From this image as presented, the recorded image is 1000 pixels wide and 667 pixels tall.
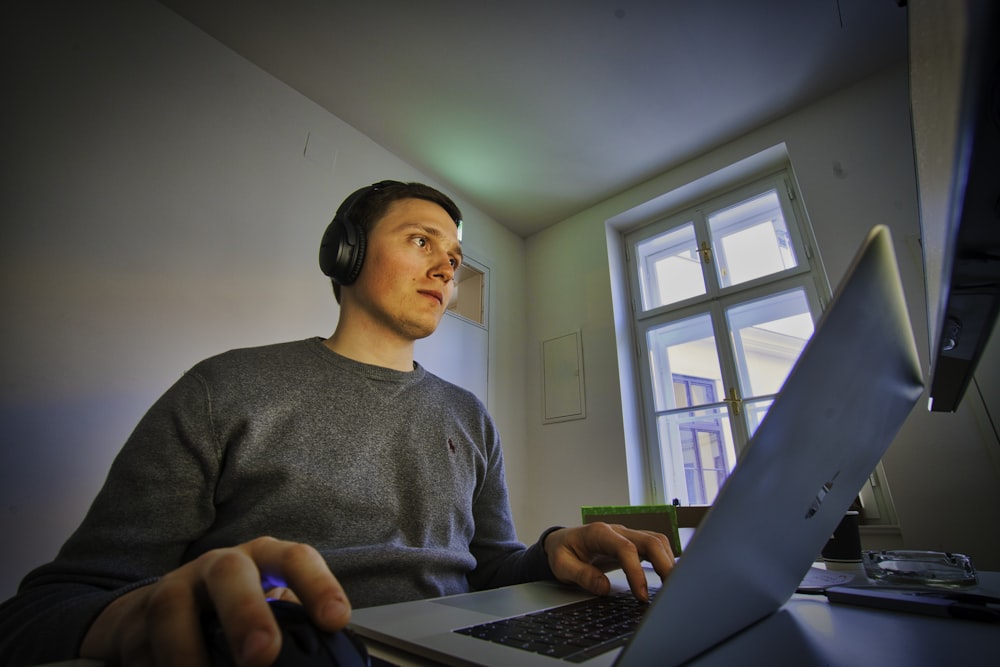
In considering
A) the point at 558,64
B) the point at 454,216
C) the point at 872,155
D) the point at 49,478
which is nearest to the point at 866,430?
the point at 454,216

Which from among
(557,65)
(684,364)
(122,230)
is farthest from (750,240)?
(122,230)

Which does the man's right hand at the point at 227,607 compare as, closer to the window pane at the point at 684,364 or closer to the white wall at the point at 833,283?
the white wall at the point at 833,283

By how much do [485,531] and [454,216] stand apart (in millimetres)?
769

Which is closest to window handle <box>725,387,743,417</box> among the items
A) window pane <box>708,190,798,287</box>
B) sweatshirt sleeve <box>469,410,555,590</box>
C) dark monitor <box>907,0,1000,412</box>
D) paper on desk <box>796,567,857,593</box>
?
window pane <box>708,190,798,287</box>

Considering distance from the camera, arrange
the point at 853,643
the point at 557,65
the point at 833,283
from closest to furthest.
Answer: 1. the point at 853,643
2. the point at 833,283
3. the point at 557,65

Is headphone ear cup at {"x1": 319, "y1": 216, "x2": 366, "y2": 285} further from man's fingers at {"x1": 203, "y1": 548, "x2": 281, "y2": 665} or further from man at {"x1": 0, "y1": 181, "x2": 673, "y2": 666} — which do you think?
man's fingers at {"x1": 203, "y1": 548, "x2": 281, "y2": 665}

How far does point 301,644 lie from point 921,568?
3.07ft

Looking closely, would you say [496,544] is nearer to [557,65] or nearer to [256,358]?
[256,358]

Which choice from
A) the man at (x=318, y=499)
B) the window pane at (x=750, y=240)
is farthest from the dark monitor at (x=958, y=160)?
the window pane at (x=750, y=240)

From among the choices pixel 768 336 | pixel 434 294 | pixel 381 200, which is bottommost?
pixel 434 294

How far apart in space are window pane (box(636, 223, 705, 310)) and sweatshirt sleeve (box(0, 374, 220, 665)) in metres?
2.71

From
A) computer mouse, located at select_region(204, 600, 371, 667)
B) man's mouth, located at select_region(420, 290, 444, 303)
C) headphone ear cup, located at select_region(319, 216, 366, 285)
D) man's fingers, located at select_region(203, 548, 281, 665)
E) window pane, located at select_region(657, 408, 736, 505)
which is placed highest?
headphone ear cup, located at select_region(319, 216, 366, 285)

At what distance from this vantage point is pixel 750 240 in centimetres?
264

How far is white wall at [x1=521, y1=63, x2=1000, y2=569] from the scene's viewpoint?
1593mm
